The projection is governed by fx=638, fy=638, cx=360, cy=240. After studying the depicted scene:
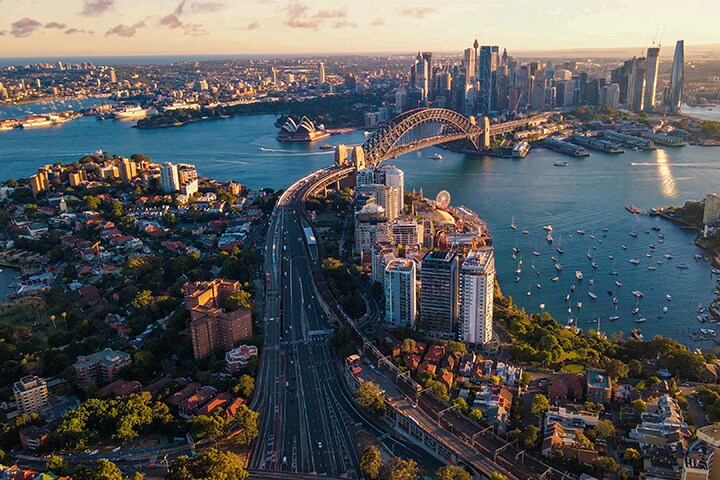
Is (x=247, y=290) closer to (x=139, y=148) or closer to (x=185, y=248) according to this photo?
(x=185, y=248)

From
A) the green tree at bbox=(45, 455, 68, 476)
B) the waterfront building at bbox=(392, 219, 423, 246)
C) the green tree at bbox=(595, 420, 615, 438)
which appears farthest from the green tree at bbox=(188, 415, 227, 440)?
the waterfront building at bbox=(392, 219, 423, 246)

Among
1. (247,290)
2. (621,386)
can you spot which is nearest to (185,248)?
(247,290)

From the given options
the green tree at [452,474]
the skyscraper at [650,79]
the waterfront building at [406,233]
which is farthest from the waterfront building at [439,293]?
the skyscraper at [650,79]

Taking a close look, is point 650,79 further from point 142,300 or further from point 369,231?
point 142,300

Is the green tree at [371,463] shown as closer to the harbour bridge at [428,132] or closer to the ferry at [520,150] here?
the harbour bridge at [428,132]

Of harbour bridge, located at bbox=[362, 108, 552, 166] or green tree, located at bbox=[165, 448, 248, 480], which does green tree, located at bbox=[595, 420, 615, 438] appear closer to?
green tree, located at bbox=[165, 448, 248, 480]

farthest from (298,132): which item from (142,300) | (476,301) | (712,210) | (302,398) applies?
(302,398)
